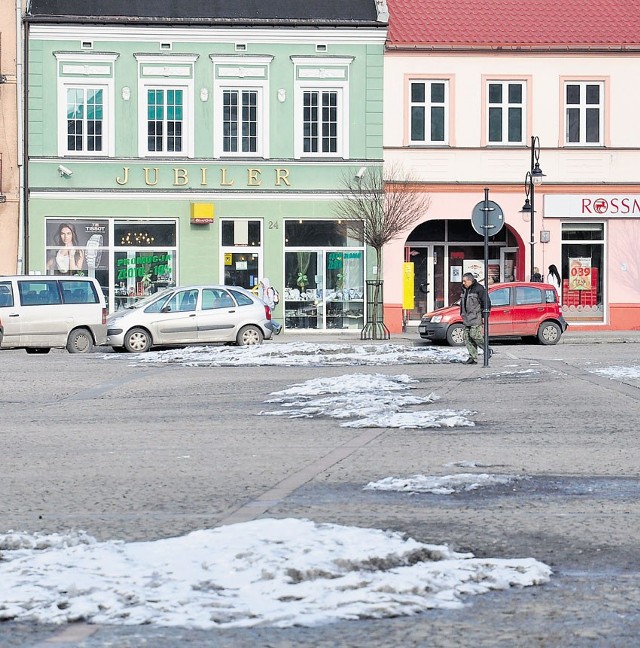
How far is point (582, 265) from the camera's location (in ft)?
122

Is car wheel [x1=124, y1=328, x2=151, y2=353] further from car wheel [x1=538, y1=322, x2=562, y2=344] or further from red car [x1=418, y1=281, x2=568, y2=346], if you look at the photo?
car wheel [x1=538, y1=322, x2=562, y2=344]

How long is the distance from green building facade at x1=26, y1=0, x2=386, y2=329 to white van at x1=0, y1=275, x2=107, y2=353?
7.95m

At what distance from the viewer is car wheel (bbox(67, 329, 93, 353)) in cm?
2741

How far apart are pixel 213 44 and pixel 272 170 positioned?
371 centimetres

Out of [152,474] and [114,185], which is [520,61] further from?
[152,474]

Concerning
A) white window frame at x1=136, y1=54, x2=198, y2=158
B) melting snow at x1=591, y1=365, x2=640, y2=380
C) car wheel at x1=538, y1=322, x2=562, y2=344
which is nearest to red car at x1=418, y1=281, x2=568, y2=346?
car wheel at x1=538, y1=322, x2=562, y2=344

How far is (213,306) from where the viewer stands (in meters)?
28.8

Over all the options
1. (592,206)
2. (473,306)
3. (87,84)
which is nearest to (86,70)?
(87,84)

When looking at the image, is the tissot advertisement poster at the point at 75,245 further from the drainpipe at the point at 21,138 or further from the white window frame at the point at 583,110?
the white window frame at the point at 583,110

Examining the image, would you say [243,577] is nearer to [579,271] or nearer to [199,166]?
[199,166]

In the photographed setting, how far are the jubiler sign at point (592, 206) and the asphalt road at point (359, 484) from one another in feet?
61.5

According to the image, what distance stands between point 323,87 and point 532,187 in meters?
6.51

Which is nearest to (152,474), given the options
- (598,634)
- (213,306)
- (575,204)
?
(598,634)

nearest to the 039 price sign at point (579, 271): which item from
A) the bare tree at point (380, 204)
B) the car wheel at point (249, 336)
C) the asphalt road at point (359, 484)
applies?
the bare tree at point (380, 204)
